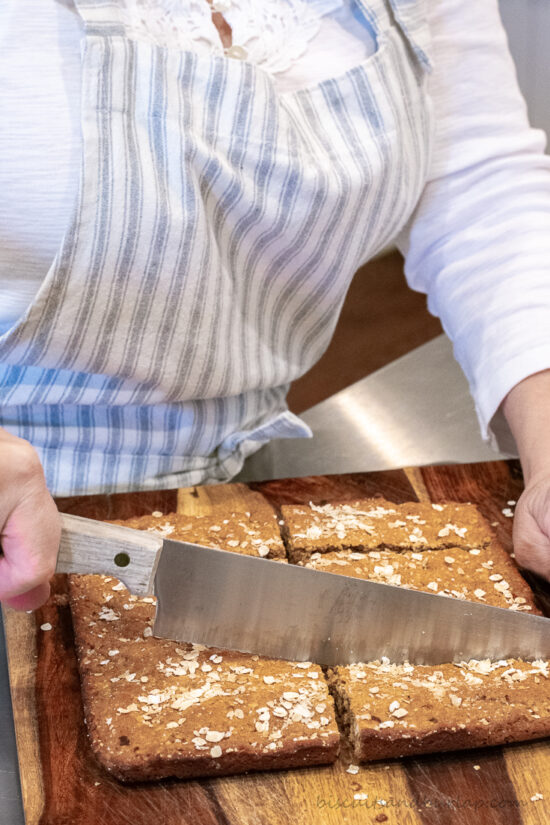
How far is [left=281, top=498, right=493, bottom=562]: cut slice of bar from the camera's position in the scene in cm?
103

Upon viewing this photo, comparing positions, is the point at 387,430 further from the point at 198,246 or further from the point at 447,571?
the point at 198,246

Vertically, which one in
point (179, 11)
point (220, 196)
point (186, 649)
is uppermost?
point (179, 11)

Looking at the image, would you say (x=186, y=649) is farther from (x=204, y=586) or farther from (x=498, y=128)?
(x=498, y=128)

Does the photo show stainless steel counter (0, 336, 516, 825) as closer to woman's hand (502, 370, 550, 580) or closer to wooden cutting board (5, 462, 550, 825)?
woman's hand (502, 370, 550, 580)

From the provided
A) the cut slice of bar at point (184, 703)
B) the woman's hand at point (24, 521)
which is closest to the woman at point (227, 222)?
the woman's hand at point (24, 521)

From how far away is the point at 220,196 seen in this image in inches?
38.9

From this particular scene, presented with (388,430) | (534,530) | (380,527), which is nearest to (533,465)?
(534,530)

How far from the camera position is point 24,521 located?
0.73 meters

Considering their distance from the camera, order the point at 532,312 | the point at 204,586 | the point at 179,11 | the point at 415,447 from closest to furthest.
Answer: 1. the point at 204,586
2. the point at 179,11
3. the point at 532,312
4. the point at 415,447

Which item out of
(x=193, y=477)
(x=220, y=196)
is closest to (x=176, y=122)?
(x=220, y=196)

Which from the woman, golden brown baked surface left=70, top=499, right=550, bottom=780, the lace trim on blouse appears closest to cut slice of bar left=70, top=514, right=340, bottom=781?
golden brown baked surface left=70, top=499, right=550, bottom=780

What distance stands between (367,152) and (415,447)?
438 millimetres

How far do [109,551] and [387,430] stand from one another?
609mm

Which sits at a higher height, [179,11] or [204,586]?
[179,11]
